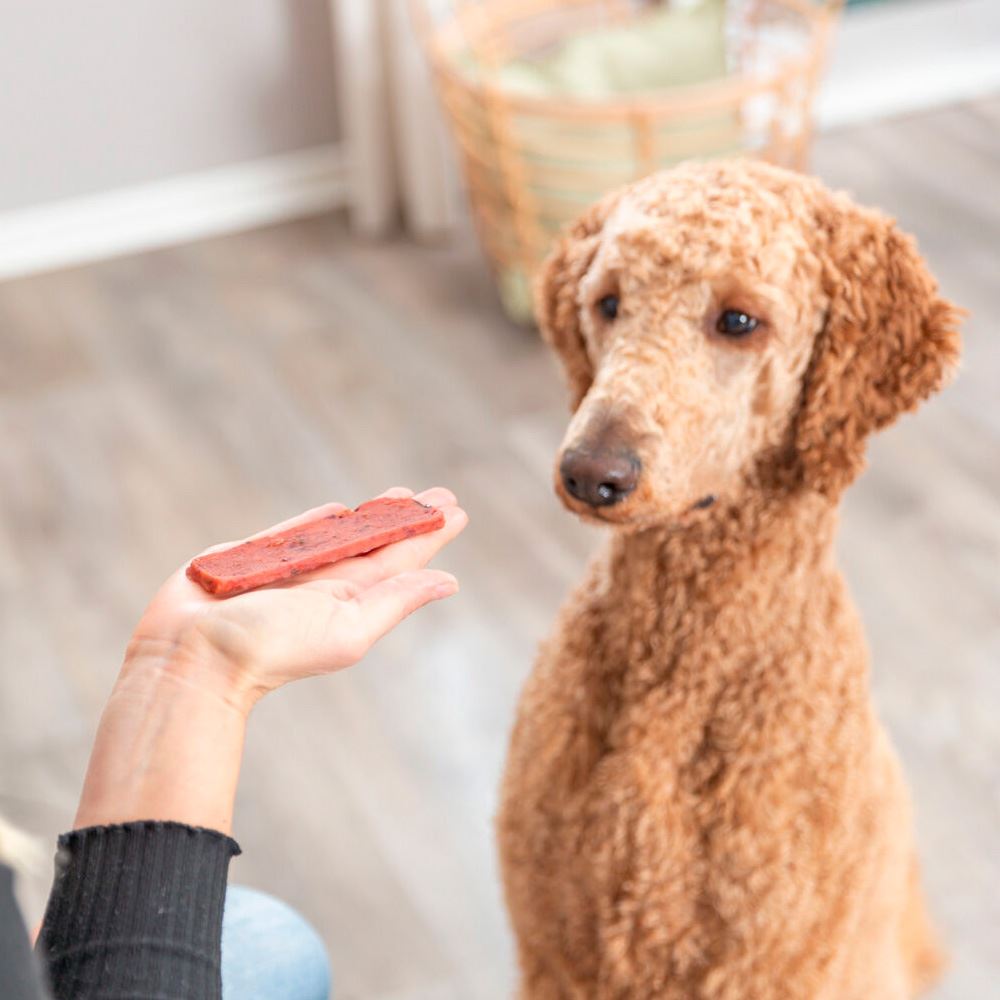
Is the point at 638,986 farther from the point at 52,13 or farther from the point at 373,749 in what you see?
the point at 52,13

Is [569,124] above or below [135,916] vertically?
below

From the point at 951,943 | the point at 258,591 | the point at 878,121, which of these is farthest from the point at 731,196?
the point at 878,121

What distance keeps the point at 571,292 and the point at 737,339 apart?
0.48ft

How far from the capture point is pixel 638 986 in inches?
40.0

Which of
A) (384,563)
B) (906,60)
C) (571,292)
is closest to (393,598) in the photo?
(384,563)

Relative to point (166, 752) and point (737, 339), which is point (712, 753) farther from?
point (166, 752)

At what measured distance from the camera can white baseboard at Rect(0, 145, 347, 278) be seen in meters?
2.86

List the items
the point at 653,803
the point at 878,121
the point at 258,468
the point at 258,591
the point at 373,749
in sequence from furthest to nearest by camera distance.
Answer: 1. the point at 878,121
2. the point at 258,468
3. the point at 373,749
4. the point at 653,803
5. the point at 258,591

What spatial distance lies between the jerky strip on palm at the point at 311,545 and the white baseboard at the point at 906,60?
8.09ft

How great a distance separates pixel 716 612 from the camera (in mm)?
967

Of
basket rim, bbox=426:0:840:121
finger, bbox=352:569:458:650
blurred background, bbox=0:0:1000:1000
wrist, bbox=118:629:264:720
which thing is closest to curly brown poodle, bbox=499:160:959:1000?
finger, bbox=352:569:458:650

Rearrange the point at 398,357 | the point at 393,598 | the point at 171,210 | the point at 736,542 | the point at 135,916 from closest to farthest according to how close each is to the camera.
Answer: the point at 135,916 < the point at 393,598 < the point at 736,542 < the point at 398,357 < the point at 171,210

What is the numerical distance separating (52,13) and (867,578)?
1.90 m

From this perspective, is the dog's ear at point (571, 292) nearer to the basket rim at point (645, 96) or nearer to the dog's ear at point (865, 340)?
the dog's ear at point (865, 340)
